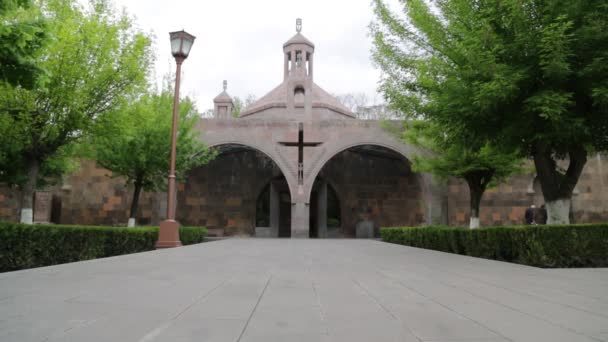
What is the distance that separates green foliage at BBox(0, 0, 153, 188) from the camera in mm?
9961

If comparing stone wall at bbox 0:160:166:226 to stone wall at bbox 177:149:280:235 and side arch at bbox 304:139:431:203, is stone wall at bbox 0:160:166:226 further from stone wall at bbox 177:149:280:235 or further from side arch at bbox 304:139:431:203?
side arch at bbox 304:139:431:203

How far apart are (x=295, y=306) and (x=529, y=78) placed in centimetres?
697

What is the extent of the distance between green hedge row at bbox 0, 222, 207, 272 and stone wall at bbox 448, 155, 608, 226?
1506 centimetres

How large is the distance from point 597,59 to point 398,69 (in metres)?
5.86

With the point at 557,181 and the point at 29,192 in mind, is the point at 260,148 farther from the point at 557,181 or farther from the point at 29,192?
the point at 557,181

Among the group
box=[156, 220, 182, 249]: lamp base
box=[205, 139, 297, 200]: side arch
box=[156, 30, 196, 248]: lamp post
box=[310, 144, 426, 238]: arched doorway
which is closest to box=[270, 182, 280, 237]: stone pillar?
box=[310, 144, 426, 238]: arched doorway

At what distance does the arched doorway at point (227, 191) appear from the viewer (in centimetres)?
2288

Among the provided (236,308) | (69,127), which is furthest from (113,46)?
(236,308)

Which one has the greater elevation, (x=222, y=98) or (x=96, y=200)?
(x=222, y=98)

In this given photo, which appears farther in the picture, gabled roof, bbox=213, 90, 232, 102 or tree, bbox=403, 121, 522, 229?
gabled roof, bbox=213, 90, 232, 102

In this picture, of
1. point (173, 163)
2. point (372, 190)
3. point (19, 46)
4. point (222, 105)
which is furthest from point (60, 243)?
point (222, 105)

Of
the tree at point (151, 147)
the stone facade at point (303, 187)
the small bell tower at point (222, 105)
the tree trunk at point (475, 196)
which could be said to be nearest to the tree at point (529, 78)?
the tree trunk at point (475, 196)

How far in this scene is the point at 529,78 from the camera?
25.0 feet

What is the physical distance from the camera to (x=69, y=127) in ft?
36.2
